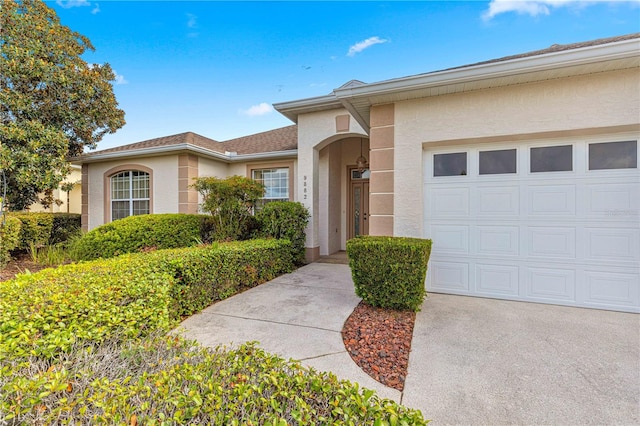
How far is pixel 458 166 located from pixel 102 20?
890 centimetres

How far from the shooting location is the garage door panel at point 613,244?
4.07m

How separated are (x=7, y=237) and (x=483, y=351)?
416 inches

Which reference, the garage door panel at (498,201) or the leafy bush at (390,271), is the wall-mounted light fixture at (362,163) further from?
the leafy bush at (390,271)

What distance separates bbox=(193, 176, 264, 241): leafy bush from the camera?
7469mm

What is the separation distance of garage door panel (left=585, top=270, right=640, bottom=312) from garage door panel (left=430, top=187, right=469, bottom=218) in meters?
1.99

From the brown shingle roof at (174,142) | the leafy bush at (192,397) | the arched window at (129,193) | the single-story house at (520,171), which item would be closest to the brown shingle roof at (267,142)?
the brown shingle roof at (174,142)

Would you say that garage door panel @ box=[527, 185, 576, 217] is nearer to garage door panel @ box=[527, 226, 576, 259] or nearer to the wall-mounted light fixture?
garage door panel @ box=[527, 226, 576, 259]

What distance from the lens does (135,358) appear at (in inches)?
79.7

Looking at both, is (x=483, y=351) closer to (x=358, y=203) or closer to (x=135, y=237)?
(x=358, y=203)

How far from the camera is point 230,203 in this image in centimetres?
751

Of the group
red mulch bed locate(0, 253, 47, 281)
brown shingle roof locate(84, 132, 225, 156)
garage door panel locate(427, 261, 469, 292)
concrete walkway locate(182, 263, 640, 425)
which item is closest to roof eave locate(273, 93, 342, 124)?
brown shingle roof locate(84, 132, 225, 156)

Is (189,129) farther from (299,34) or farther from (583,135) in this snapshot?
(583,135)

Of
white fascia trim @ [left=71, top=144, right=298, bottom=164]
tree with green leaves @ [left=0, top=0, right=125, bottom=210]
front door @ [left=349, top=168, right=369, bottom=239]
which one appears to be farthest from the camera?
front door @ [left=349, top=168, right=369, bottom=239]

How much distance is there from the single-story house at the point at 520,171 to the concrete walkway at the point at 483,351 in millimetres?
483
